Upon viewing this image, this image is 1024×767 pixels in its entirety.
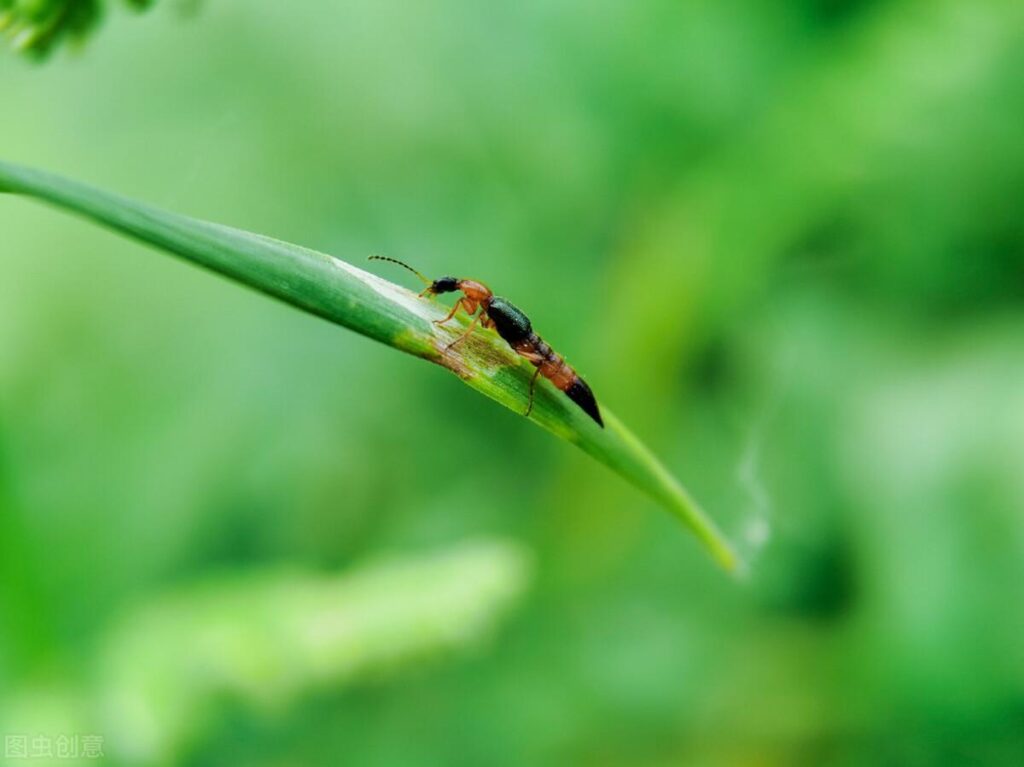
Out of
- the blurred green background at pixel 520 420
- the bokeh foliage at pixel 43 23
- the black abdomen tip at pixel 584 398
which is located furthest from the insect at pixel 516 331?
the blurred green background at pixel 520 420

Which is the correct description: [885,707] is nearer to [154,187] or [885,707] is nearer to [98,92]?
[154,187]

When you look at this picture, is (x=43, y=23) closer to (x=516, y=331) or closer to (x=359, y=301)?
(x=359, y=301)

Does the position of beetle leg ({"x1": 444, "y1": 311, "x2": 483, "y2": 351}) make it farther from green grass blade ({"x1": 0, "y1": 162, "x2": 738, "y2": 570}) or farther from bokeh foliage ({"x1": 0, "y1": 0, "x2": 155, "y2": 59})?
bokeh foliage ({"x1": 0, "y1": 0, "x2": 155, "y2": 59})

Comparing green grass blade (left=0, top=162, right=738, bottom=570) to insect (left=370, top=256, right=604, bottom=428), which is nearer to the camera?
green grass blade (left=0, top=162, right=738, bottom=570)

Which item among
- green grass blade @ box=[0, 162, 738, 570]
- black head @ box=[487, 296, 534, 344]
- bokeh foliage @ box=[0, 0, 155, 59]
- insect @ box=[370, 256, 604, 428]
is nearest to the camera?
green grass blade @ box=[0, 162, 738, 570]

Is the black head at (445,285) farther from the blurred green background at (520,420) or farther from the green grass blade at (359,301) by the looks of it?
the blurred green background at (520,420)

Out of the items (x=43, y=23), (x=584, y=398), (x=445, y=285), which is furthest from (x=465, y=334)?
(x=43, y=23)

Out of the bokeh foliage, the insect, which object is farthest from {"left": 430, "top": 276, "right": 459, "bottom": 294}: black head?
the bokeh foliage
